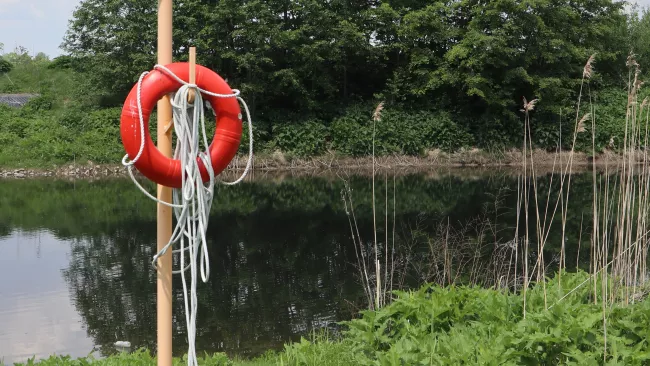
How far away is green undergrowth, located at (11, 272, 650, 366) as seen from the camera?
315cm

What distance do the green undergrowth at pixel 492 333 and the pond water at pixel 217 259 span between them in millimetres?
2078

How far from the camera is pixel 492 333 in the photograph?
354cm

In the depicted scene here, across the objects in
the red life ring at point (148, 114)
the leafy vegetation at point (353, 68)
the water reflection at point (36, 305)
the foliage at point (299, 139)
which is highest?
the leafy vegetation at point (353, 68)

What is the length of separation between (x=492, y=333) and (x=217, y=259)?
20.7 feet

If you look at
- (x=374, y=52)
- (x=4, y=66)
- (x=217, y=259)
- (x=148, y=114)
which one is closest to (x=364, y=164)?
(x=374, y=52)

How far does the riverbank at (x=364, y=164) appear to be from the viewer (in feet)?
66.8

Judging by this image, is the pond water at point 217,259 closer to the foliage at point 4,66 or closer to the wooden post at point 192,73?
the wooden post at point 192,73

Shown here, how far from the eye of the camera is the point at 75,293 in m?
7.75

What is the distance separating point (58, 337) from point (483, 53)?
1882 cm

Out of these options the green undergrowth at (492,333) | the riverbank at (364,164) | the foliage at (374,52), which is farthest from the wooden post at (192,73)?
the foliage at (374,52)

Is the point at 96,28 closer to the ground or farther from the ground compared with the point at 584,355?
farther from the ground

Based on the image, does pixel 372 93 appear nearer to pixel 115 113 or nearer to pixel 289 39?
pixel 289 39

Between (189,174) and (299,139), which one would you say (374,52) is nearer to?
Result: (299,139)

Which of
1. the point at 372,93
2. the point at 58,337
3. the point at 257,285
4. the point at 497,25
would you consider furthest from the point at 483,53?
the point at 58,337
